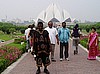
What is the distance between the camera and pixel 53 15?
172 feet

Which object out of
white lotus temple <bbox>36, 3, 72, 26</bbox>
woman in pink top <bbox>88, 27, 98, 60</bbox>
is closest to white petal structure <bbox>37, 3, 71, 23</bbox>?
white lotus temple <bbox>36, 3, 72, 26</bbox>

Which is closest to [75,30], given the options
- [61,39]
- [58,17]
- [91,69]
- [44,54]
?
[61,39]

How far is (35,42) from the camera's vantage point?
799cm

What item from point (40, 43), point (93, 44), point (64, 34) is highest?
point (64, 34)

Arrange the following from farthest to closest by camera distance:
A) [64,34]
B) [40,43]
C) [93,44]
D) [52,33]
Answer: [93,44]
[64,34]
[52,33]
[40,43]

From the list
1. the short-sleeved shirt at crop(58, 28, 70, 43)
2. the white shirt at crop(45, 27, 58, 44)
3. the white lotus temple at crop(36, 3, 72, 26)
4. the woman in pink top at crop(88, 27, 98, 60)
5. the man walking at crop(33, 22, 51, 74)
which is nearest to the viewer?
the man walking at crop(33, 22, 51, 74)

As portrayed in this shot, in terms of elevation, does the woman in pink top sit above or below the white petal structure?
below

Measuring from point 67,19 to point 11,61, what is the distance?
142ft

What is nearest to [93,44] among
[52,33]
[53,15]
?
[52,33]

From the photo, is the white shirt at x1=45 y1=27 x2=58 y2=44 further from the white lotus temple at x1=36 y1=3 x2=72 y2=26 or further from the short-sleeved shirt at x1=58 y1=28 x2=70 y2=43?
the white lotus temple at x1=36 y1=3 x2=72 y2=26

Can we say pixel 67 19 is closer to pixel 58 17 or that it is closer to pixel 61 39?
pixel 58 17

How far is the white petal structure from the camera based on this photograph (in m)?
51.4

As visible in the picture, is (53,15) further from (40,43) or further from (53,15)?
(40,43)

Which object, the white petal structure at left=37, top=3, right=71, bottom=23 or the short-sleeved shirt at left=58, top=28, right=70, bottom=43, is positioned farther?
the white petal structure at left=37, top=3, right=71, bottom=23
